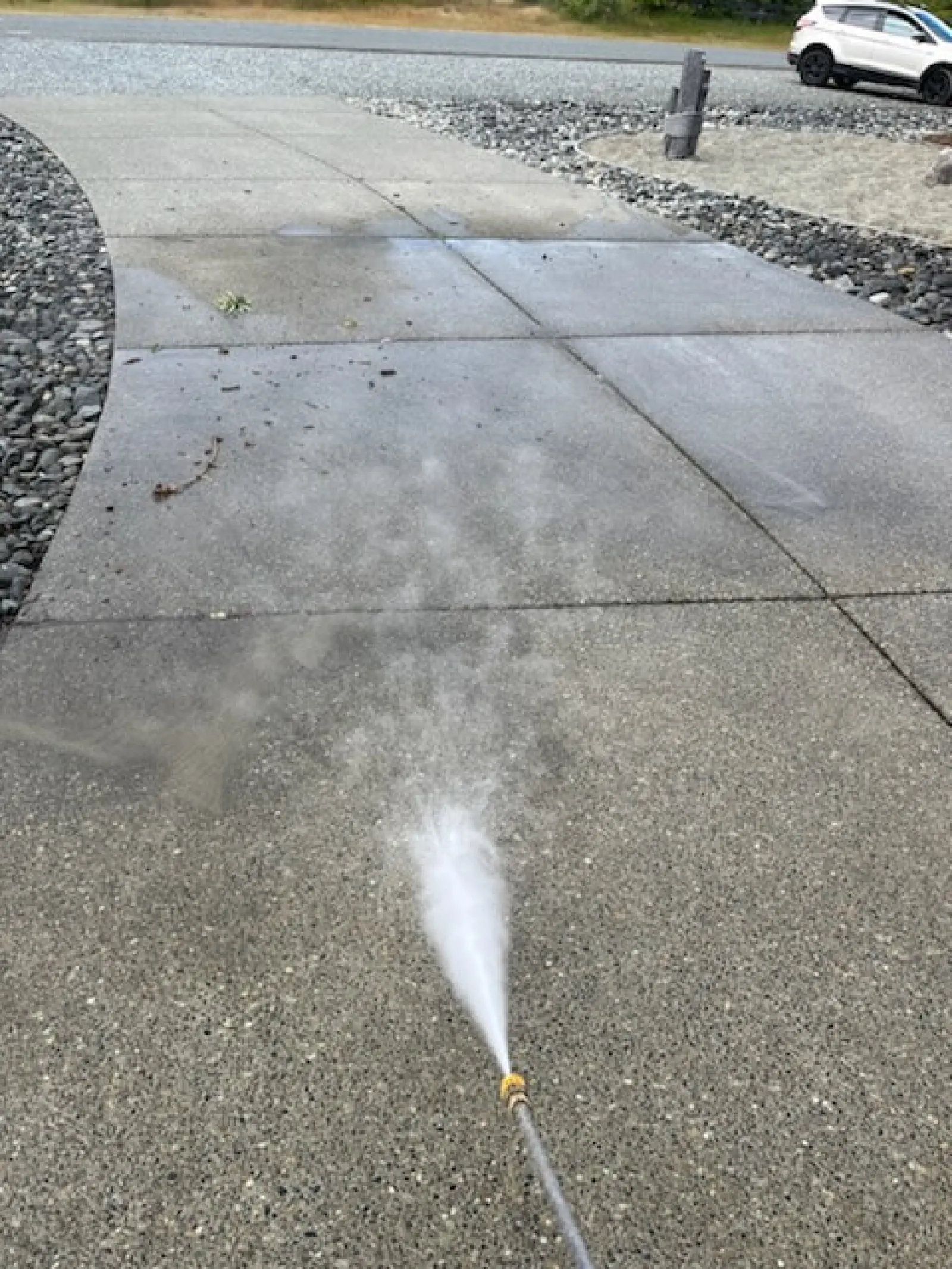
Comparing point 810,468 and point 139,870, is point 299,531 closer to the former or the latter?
point 139,870

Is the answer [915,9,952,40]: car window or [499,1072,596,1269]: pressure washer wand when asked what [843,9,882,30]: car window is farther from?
[499,1072,596,1269]: pressure washer wand

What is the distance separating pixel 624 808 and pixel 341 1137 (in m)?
1.17

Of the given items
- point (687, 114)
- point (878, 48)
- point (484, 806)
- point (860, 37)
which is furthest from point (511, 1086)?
point (860, 37)

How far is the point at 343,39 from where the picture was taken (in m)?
23.0

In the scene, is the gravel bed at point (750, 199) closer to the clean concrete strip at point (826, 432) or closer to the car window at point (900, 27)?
the clean concrete strip at point (826, 432)

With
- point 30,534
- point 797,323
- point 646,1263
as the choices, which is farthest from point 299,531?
point 797,323

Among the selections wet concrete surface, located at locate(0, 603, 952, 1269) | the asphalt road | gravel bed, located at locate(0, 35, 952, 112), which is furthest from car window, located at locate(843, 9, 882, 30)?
wet concrete surface, located at locate(0, 603, 952, 1269)

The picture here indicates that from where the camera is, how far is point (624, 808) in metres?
2.98

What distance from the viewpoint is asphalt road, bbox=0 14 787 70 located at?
69.4ft

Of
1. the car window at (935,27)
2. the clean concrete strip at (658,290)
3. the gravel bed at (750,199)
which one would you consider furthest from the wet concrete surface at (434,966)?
the car window at (935,27)

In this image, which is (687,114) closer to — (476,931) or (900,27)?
(900,27)

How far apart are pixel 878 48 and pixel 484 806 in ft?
70.0

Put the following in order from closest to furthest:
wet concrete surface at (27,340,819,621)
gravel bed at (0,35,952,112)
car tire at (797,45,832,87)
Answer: wet concrete surface at (27,340,819,621), gravel bed at (0,35,952,112), car tire at (797,45,832,87)

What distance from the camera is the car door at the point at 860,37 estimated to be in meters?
20.0
